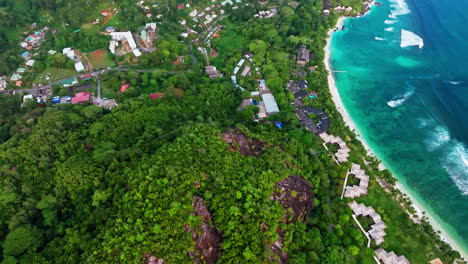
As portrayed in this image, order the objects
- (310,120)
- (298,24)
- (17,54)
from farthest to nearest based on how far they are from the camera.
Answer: (298,24), (17,54), (310,120)

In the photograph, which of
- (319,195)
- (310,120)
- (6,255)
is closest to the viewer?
(6,255)

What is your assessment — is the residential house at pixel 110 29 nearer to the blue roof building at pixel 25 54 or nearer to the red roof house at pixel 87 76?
the red roof house at pixel 87 76

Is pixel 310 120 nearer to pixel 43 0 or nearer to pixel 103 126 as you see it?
pixel 103 126

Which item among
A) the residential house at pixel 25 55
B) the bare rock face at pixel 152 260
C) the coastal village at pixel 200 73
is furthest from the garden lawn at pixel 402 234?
the residential house at pixel 25 55

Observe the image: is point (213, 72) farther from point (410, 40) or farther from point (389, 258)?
point (410, 40)

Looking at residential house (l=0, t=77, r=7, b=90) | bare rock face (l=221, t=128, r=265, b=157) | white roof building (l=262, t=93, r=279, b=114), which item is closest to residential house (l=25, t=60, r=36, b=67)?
residential house (l=0, t=77, r=7, b=90)

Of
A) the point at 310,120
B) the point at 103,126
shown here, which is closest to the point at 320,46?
the point at 310,120

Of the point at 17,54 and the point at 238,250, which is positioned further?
the point at 17,54

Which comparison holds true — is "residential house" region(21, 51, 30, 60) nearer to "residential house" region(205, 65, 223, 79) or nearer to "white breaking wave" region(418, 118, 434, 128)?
"residential house" region(205, 65, 223, 79)
